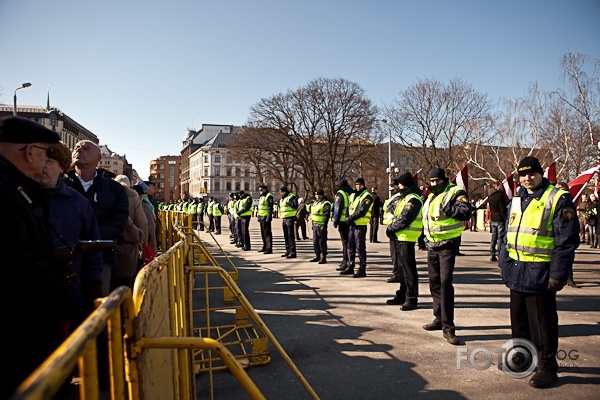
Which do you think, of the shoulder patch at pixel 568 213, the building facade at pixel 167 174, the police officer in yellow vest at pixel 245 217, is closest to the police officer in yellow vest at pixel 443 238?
the shoulder patch at pixel 568 213

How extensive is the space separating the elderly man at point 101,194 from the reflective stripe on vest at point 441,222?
360cm

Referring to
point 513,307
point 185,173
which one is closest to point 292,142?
point 513,307

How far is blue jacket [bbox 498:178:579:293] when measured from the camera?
12.5ft

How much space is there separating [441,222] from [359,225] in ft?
13.6

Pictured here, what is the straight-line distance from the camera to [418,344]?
494 centimetres

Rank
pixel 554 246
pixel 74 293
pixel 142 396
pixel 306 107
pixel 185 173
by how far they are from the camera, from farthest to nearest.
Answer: pixel 185 173, pixel 306 107, pixel 554 246, pixel 74 293, pixel 142 396

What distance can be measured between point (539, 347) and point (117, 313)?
3.91 meters

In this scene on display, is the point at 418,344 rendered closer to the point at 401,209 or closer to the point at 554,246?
the point at 554,246

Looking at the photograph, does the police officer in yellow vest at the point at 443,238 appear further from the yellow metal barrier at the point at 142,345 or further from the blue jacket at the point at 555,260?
the yellow metal barrier at the point at 142,345

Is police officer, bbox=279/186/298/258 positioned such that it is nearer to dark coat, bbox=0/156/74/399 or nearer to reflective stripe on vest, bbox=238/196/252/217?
reflective stripe on vest, bbox=238/196/252/217

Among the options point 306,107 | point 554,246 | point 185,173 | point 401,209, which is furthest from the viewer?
point 185,173

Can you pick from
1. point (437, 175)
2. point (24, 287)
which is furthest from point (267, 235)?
point (24, 287)

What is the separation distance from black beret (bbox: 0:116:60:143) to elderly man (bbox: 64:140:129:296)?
192 cm

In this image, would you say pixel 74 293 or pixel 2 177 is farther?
pixel 74 293
